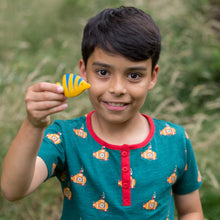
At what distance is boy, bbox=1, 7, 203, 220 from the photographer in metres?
1.49

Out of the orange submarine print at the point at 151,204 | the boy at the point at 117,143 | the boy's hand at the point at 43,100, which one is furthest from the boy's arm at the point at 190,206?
the boy's hand at the point at 43,100

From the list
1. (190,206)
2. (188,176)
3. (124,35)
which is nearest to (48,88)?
(124,35)

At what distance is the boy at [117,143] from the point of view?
1.49 meters

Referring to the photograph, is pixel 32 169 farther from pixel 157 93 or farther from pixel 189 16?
pixel 189 16

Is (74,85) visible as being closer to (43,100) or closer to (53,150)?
(43,100)

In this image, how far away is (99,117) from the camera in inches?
66.7

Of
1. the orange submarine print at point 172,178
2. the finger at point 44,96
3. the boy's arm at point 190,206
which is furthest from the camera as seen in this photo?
the boy's arm at point 190,206

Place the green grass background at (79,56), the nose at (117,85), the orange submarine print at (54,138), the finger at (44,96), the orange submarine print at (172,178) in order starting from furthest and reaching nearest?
the green grass background at (79,56), the orange submarine print at (172,178), the orange submarine print at (54,138), the nose at (117,85), the finger at (44,96)

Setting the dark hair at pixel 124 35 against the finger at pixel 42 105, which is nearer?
the finger at pixel 42 105

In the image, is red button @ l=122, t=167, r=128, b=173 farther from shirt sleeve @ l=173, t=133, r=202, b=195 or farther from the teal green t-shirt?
shirt sleeve @ l=173, t=133, r=202, b=195

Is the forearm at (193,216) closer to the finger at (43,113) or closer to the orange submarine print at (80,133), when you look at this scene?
the orange submarine print at (80,133)

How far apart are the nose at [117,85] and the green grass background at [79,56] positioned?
1154mm

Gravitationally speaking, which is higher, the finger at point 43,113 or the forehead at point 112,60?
the forehead at point 112,60

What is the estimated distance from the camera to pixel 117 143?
1.65 metres
